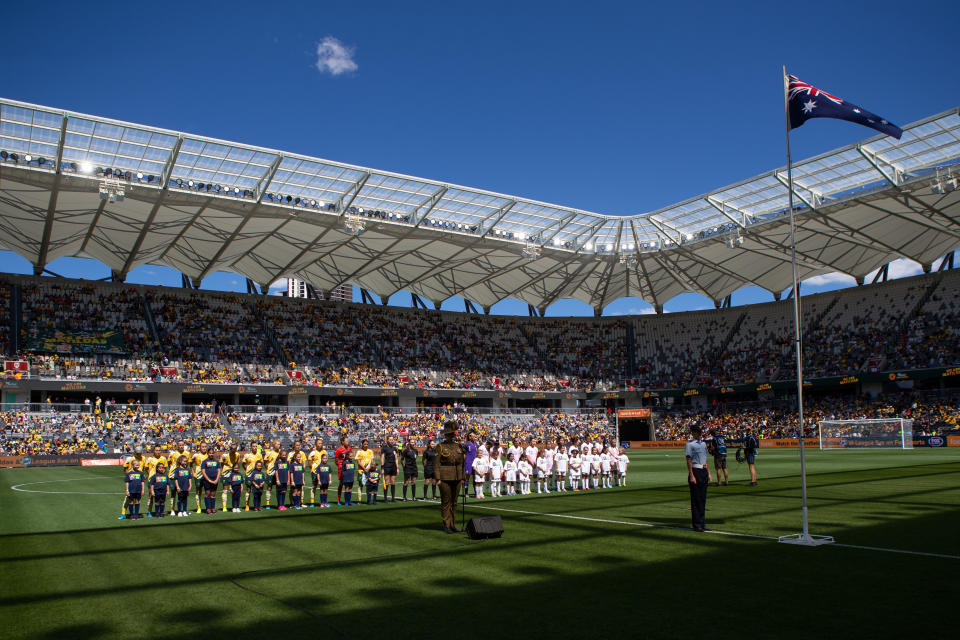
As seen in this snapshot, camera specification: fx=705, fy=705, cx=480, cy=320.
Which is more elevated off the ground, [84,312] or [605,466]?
[84,312]

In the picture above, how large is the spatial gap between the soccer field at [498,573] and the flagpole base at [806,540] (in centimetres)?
26

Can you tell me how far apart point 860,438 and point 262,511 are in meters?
42.1

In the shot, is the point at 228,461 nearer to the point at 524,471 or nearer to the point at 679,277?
the point at 524,471

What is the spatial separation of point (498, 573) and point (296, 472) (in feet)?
33.8

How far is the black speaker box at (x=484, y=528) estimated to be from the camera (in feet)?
39.1

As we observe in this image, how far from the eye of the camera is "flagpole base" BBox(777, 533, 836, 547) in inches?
416

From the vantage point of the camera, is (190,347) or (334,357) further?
(334,357)

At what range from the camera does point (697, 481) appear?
40.1 feet

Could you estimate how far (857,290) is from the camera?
201 ft

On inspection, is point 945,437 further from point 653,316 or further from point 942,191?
point 653,316

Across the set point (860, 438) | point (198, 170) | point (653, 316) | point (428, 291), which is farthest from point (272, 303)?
point (860, 438)

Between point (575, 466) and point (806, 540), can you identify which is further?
point (575, 466)

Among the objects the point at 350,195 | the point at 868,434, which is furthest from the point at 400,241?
the point at 868,434

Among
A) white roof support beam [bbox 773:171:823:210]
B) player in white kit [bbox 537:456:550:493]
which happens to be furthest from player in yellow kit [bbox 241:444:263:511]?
white roof support beam [bbox 773:171:823:210]
